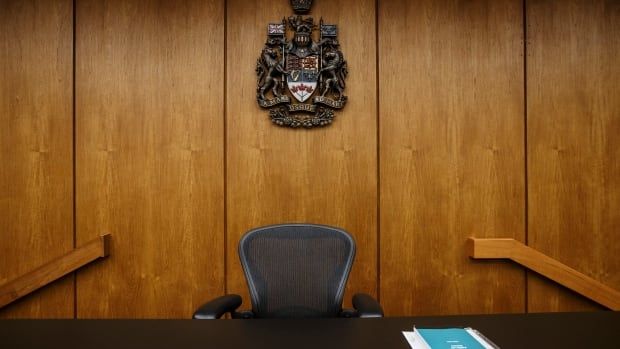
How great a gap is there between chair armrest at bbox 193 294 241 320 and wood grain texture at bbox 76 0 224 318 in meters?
0.92

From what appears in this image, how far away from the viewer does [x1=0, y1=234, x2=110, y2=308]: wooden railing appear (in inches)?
92.6

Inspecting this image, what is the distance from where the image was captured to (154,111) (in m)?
2.46

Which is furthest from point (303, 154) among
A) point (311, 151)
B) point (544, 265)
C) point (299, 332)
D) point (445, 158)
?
point (544, 265)

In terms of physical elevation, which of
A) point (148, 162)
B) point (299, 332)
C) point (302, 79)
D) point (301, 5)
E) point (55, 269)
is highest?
point (301, 5)

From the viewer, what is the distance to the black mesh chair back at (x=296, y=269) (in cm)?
161

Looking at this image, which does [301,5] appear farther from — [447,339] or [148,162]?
[447,339]

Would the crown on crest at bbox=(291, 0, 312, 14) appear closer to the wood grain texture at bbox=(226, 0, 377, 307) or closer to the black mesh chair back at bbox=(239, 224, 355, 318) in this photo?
the wood grain texture at bbox=(226, 0, 377, 307)

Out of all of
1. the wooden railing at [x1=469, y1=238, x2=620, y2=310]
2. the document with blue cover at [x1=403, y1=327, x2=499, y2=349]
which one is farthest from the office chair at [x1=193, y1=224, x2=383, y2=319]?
the wooden railing at [x1=469, y1=238, x2=620, y2=310]

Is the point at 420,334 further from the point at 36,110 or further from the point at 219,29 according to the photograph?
the point at 36,110

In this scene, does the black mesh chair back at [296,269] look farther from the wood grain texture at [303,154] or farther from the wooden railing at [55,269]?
the wooden railing at [55,269]

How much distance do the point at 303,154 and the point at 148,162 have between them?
1061 millimetres

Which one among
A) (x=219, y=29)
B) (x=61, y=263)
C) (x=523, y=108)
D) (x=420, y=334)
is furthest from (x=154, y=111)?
(x=523, y=108)

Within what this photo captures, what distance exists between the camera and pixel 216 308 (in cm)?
142

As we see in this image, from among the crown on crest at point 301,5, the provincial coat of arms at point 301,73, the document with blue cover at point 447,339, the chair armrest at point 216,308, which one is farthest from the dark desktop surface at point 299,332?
the crown on crest at point 301,5
